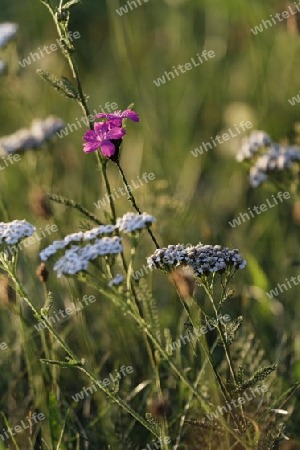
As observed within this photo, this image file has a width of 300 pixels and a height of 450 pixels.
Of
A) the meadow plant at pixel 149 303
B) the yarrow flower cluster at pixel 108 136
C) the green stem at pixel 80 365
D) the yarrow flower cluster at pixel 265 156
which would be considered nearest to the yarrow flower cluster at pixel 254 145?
the yarrow flower cluster at pixel 265 156

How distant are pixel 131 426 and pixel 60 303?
163 centimetres

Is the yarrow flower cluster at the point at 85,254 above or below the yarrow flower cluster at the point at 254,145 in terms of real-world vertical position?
below

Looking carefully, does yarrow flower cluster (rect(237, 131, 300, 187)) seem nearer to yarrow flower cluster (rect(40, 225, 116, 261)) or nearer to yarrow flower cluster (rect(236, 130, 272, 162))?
yarrow flower cluster (rect(236, 130, 272, 162))

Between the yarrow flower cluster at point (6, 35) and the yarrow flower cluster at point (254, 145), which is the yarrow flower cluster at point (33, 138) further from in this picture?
the yarrow flower cluster at point (254, 145)

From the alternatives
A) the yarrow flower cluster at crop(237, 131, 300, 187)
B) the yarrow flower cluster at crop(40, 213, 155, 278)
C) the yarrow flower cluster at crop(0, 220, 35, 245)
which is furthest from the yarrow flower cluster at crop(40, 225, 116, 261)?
the yarrow flower cluster at crop(237, 131, 300, 187)

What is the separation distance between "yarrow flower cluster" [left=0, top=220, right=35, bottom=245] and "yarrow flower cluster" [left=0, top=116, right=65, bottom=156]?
2.19 metres

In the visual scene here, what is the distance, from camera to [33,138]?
5152 mm

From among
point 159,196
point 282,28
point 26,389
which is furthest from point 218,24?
point 26,389

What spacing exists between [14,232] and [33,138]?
7.79 ft

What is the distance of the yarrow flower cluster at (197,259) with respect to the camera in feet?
9.18

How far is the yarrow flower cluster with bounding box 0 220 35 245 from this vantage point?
2868mm

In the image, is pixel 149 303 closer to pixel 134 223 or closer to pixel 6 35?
pixel 134 223

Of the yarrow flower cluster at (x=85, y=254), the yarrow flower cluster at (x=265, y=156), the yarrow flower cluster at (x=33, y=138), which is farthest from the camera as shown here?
the yarrow flower cluster at (x=33, y=138)

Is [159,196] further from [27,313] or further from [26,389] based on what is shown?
[26,389]
